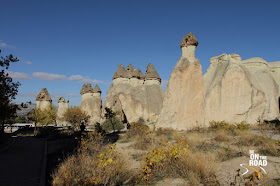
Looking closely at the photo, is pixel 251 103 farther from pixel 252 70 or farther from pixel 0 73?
pixel 0 73

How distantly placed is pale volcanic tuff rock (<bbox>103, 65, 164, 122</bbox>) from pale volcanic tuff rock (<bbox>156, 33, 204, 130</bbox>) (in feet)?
46.7

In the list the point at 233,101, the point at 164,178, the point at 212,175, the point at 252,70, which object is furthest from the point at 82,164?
the point at 252,70

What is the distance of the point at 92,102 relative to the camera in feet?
115

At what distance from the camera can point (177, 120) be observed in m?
14.4

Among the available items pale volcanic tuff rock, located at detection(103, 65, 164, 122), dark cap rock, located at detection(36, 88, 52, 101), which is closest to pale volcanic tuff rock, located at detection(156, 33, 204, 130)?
pale volcanic tuff rock, located at detection(103, 65, 164, 122)

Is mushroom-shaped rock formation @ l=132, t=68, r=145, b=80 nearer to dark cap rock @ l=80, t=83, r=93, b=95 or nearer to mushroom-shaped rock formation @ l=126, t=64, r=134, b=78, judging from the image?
mushroom-shaped rock formation @ l=126, t=64, r=134, b=78

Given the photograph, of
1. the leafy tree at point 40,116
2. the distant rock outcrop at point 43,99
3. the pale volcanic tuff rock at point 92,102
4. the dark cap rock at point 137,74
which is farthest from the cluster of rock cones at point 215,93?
the distant rock outcrop at point 43,99

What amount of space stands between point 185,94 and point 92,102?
78.5 ft

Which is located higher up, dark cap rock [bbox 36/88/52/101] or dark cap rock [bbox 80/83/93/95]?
dark cap rock [bbox 80/83/93/95]

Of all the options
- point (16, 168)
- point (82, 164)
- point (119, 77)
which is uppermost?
point (119, 77)

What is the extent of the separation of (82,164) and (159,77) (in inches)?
1158

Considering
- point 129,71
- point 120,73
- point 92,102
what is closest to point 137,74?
point 129,71

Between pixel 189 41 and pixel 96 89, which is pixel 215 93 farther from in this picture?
pixel 96 89

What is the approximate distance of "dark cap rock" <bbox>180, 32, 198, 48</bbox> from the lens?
1534 centimetres
